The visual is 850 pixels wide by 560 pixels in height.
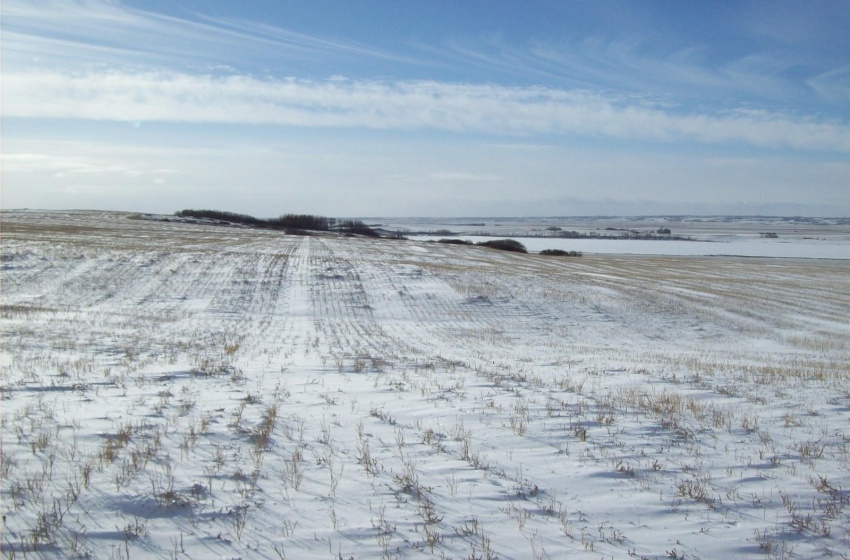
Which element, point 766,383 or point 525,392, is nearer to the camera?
point 525,392

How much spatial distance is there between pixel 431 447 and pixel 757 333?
2467 centimetres

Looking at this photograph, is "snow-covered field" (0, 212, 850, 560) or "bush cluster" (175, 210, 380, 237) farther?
"bush cluster" (175, 210, 380, 237)

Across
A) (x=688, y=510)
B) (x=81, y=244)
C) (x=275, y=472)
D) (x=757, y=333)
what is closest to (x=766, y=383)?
(x=688, y=510)

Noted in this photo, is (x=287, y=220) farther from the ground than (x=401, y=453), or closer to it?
farther from the ground

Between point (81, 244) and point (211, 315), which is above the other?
point (81, 244)

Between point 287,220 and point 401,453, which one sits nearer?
point 401,453

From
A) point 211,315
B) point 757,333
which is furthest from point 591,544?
point 757,333

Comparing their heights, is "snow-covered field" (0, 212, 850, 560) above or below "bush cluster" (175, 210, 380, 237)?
A: below

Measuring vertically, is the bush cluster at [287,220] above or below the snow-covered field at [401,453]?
above

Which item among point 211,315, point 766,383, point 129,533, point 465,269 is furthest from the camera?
point 465,269

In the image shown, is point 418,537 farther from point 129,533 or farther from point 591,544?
point 129,533

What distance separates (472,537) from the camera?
4488 mm

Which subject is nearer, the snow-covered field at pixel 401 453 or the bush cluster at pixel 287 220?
the snow-covered field at pixel 401 453

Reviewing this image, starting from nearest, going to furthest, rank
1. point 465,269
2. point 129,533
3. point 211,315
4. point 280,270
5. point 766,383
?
point 129,533 < point 766,383 < point 211,315 < point 280,270 < point 465,269
